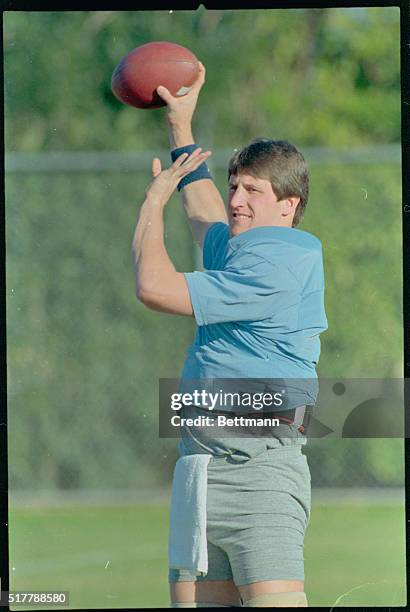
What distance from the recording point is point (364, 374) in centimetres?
521

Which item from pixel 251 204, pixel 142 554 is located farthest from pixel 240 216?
pixel 142 554

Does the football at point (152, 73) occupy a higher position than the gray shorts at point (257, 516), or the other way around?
the football at point (152, 73)

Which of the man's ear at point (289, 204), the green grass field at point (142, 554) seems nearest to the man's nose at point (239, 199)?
the man's ear at point (289, 204)

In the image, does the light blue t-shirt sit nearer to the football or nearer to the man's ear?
the man's ear

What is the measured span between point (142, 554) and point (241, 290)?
2.23m

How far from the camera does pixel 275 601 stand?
114 inches

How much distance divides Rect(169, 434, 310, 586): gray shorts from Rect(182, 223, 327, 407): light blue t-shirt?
0.68 ft

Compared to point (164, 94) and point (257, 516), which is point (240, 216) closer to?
point (164, 94)

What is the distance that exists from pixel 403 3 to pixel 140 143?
7.72ft

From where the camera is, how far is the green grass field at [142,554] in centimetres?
382

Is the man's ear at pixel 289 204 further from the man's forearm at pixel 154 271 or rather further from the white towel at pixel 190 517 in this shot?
the white towel at pixel 190 517

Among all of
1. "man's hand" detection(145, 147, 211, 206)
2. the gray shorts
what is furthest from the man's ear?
the gray shorts

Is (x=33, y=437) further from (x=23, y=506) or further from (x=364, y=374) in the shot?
(x=364, y=374)

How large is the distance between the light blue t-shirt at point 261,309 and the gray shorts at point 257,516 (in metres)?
0.21
